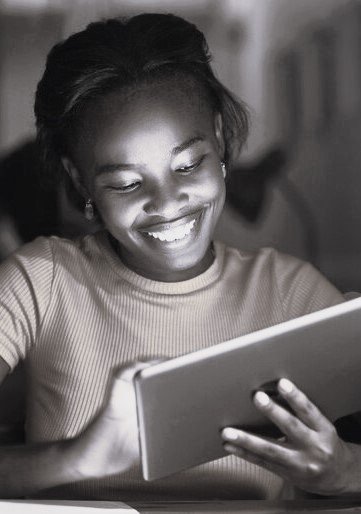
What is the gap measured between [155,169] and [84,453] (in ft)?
1.15

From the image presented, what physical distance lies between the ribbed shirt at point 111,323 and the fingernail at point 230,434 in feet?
0.66

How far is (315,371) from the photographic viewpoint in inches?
37.9

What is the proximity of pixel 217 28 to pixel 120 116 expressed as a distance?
32cm

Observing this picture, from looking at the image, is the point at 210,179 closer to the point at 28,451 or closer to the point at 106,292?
the point at 106,292

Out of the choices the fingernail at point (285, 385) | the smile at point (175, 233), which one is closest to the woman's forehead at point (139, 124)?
the smile at point (175, 233)

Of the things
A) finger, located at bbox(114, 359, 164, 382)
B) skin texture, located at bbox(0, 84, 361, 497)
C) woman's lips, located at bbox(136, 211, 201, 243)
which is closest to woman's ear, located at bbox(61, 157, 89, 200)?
skin texture, located at bbox(0, 84, 361, 497)

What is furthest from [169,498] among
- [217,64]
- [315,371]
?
[217,64]

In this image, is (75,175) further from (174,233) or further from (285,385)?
(285,385)

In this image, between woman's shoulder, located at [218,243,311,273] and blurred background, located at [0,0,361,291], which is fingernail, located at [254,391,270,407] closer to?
woman's shoulder, located at [218,243,311,273]

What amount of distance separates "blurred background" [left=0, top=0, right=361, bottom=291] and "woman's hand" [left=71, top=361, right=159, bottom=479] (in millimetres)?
444

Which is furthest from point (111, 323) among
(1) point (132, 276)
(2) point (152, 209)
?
(2) point (152, 209)

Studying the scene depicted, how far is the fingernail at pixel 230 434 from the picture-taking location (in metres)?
0.97

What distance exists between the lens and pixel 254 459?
1.03 metres

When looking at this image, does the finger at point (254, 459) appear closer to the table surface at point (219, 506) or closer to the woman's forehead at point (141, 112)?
the table surface at point (219, 506)
